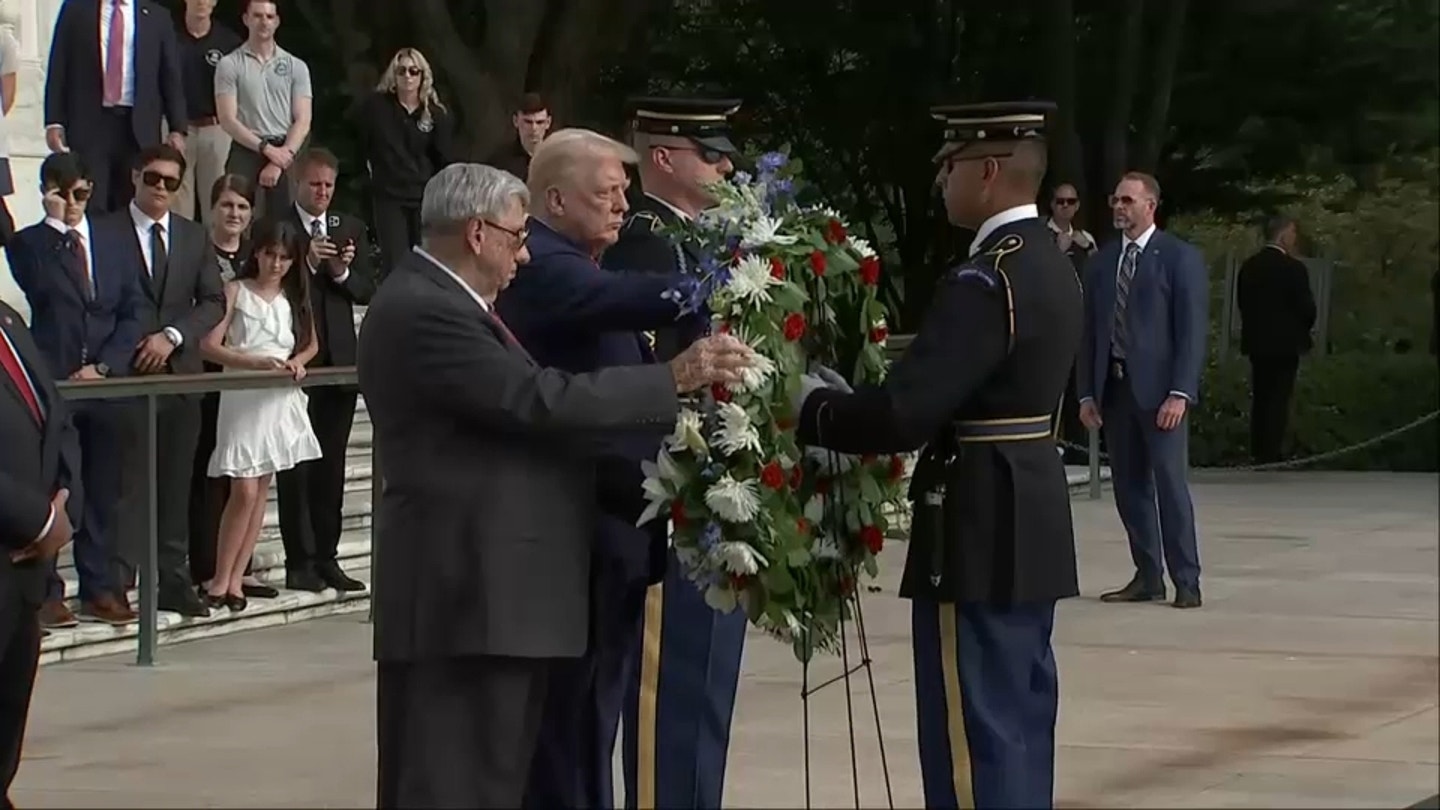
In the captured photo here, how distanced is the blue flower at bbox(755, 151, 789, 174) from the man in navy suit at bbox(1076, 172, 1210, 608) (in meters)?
5.66

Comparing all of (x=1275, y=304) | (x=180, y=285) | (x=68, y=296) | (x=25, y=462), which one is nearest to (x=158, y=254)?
(x=180, y=285)

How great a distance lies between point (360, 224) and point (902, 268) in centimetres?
1287

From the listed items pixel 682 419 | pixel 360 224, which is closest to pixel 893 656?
pixel 360 224

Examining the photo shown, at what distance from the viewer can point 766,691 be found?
9.65 metres

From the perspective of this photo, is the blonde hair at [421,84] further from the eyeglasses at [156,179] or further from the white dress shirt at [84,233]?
the white dress shirt at [84,233]

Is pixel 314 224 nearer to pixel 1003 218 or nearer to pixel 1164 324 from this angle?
pixel 1164 324

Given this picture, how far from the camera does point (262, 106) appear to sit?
12.9 meters

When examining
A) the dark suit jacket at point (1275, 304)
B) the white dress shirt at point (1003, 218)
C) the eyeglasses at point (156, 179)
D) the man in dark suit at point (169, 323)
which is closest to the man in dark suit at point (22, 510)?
the white dress shirt at point (1003, 218)

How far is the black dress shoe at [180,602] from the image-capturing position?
10.7 m

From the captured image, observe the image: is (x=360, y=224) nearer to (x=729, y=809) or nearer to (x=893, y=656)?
(x=893, y=656)

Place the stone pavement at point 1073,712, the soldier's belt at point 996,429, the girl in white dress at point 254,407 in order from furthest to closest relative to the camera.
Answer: the girl in white dress at point 254,407, the stone pavement at point 1073,712, the soldier's belt at point 996,429

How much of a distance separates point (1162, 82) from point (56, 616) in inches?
582

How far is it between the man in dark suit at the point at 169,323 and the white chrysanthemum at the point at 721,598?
4813 mm

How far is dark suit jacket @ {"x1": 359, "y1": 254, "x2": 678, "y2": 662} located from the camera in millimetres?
5449
